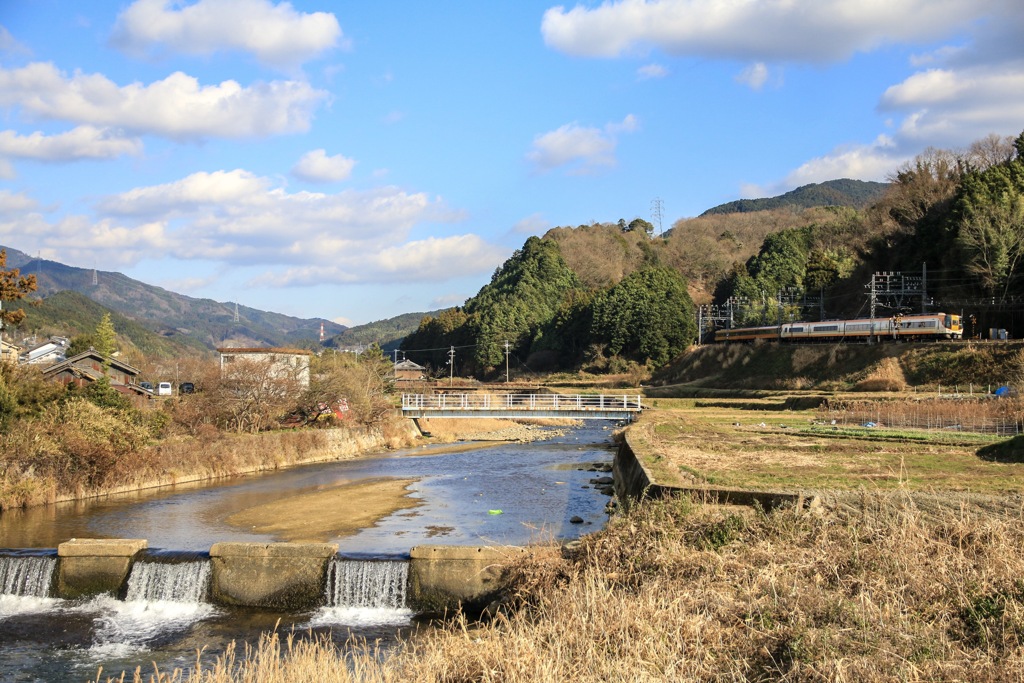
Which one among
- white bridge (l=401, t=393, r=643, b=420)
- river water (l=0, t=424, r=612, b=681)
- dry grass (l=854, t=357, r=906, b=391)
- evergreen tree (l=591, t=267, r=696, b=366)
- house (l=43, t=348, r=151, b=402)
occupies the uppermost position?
evergreen tree (l=591, t=267, r=696, b=366)

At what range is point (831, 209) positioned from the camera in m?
180

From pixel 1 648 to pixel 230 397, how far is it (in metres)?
29.4

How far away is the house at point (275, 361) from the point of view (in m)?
47.9

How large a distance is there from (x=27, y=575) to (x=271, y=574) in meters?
5.89

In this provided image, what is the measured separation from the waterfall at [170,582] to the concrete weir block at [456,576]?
493cm

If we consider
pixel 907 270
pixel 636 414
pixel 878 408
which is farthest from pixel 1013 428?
pixel 907 270

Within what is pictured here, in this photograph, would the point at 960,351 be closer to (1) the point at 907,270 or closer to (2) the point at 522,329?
(1) the point at 907,270

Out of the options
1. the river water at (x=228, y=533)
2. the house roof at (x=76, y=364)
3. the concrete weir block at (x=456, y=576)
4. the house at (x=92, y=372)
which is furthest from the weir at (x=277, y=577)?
the house roof at (x=76, y=364)

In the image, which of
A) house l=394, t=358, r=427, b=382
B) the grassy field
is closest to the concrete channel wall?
the grassy field

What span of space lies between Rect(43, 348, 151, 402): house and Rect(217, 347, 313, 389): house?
547 cm

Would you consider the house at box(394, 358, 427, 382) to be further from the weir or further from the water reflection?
the weir

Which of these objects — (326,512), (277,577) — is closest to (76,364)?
(326,512)

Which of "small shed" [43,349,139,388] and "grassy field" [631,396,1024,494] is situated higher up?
"small shed" [43,349,139,388]

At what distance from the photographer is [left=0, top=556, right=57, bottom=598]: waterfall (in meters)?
19.0
